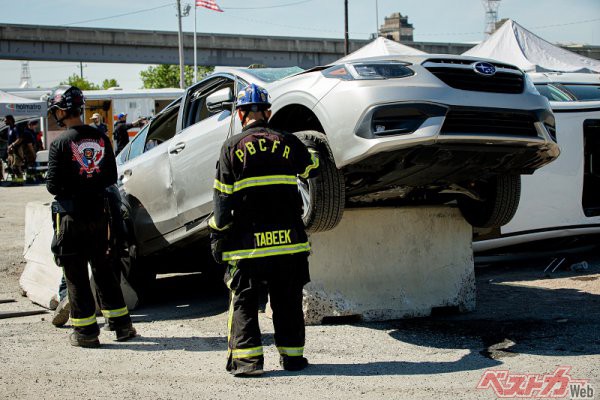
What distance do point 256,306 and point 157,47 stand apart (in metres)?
56.5

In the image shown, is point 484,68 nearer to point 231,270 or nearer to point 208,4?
point 231,270

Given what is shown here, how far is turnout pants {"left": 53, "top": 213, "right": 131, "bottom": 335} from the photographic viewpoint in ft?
19.3

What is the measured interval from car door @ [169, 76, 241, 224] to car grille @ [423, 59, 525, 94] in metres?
1.58

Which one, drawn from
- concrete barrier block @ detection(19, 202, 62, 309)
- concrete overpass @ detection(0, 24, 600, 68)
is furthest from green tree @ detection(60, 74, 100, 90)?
concrete barrier block @ detection(19, 202, 62, 309)

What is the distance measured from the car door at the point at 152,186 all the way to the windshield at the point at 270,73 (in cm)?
102

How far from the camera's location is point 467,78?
541cm

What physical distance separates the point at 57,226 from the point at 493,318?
343cm

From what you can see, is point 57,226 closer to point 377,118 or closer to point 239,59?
point 377,118

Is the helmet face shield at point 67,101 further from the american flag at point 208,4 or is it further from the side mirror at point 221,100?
the american flag at point 208,4

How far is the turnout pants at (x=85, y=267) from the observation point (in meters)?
5.88

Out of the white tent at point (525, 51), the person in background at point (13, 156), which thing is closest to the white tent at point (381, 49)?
the white tent at point (525, 51)

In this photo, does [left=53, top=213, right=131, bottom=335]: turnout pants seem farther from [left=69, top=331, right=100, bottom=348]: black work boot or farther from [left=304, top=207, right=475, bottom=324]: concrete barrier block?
[left=304, top=207, right=475, bottom=324]: concrete barrier block

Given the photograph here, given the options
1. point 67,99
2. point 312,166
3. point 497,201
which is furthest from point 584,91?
point 67,99

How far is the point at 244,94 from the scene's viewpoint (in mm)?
5082
